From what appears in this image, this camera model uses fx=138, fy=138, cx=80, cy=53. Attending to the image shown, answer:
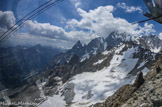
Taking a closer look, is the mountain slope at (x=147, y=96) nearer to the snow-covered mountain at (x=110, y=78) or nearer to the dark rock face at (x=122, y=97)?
the dark rock face at (x=122, y=97)

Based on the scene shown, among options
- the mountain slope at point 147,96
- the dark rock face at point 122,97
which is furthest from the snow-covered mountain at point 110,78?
the mountain slope at point 147,96

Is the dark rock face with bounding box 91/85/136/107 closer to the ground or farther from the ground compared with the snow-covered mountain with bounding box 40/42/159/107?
closer to the ground

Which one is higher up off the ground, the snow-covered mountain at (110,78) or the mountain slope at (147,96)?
the snow-covered mountain at (110,78)

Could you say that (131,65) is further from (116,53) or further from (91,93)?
(91,93)

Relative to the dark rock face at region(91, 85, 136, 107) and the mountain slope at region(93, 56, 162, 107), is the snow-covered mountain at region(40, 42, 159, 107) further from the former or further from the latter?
the mountain slope at region(93, 56, 162, 107)

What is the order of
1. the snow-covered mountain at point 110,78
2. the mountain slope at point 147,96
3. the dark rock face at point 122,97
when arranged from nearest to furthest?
the mountain slope at point 147,96 < the dark rock face at point 122,97 < the snow-covered mountain at point 110,78

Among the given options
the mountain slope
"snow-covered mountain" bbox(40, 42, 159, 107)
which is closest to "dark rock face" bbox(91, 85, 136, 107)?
the mountain slope

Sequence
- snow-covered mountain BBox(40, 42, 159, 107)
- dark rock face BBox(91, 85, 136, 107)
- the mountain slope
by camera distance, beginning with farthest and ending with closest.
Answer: snow-covered mountain BBox(40, 42, 159, 107)
dark rock face BBox(91, 85, 136, 107)
the mountain slope

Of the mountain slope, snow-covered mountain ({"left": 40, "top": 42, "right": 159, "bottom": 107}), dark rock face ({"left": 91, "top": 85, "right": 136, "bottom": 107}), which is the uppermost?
snow-covered mountain ({"left": 40, "top": 42, "right": 159, "bottom": 107})

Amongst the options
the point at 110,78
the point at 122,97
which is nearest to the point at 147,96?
the point at 122,97

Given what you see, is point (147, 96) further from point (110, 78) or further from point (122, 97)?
point (110, 78)

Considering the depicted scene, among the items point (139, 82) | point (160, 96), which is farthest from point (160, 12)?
point (139, 82)

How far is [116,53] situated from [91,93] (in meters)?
91.4

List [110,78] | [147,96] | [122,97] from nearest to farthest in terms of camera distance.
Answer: [147,96] → [122,97] → [110,78]
